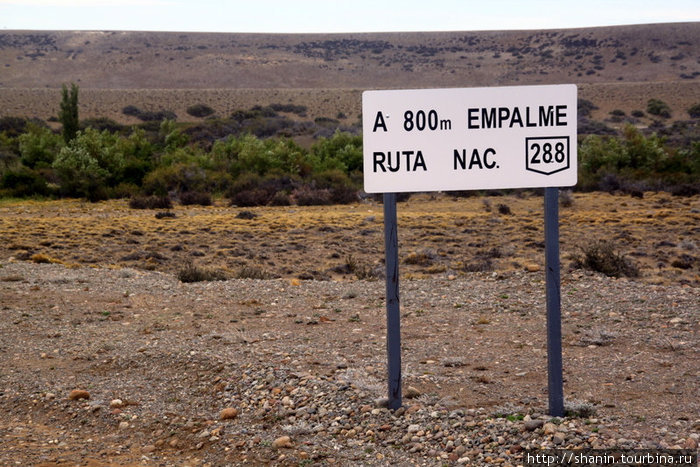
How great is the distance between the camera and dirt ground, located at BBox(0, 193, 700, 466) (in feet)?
14.2

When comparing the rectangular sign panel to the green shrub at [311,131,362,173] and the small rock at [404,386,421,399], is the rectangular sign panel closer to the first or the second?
the small rock at [404,386,421,399]

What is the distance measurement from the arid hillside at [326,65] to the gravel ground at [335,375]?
57273 millimetres

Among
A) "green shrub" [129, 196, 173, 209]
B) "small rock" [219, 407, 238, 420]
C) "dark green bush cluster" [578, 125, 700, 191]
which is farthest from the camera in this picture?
"dark green bush cluster" [578, 125, 700, 191]

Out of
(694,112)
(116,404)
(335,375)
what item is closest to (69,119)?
(116,404)

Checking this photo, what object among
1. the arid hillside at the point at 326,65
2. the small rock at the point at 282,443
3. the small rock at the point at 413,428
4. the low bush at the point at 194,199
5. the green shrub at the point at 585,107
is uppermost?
the arid hillside at the point at 326,65

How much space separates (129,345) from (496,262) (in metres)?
9.28

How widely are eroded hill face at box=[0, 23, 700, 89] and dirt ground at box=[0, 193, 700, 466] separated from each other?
67.6 m

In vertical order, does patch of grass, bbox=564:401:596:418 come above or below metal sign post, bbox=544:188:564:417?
below

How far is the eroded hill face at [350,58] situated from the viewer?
78.6 meters

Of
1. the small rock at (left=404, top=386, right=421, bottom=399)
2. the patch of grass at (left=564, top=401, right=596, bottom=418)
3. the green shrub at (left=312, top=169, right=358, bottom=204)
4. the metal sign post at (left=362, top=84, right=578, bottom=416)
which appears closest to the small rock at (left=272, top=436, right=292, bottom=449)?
the small rock at (left=404, top=386, right=421, bottom=399)

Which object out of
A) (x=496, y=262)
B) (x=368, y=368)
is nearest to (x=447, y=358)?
(x=368, y=368)

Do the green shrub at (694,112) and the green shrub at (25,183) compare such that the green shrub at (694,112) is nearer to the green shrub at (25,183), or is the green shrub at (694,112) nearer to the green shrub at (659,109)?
the green shrub at (659,109)

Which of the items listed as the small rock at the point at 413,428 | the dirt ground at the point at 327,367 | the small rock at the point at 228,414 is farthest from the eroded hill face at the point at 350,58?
the small rock at the point at 413,428

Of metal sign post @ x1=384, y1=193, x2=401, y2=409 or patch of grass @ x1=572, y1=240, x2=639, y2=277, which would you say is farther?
patch of grass @ x1=572, y1=240, x2=639, y2=277
